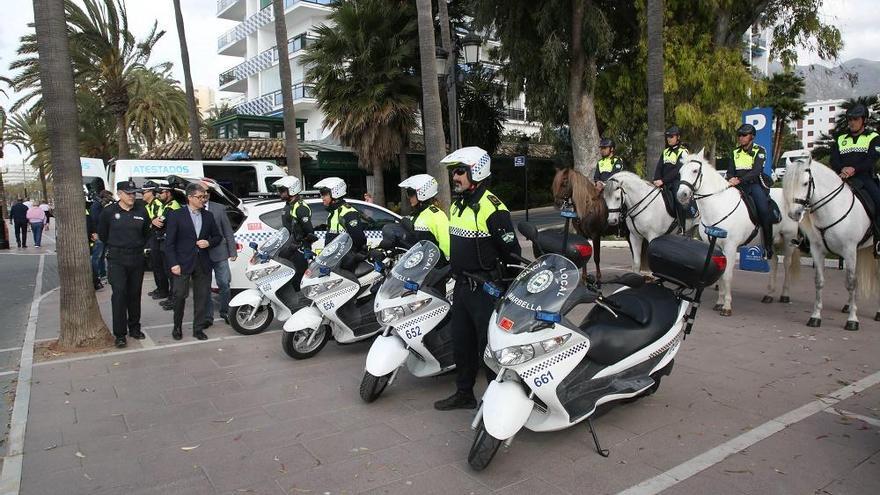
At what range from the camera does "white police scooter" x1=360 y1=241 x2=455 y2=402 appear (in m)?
4.98

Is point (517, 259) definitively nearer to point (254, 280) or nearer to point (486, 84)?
point (254, 280)

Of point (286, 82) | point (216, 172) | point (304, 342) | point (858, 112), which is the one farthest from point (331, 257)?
point (216, 172)

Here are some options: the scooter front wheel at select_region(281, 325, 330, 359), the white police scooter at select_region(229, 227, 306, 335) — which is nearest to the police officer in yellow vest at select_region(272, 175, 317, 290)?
the white police scooter at select_region(229, 227, 306, 335)

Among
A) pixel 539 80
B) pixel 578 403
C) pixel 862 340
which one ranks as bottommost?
pixel 862 340

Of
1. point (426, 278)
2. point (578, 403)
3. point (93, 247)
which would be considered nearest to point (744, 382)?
point (578, 403)

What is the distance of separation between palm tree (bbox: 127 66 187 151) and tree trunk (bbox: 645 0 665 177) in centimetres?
3056

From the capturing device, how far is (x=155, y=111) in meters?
35.0

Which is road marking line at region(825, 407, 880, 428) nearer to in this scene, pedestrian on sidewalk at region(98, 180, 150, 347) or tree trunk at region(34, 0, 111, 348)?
pedestrian on sidewalk at region(98, 180, 150, 347)

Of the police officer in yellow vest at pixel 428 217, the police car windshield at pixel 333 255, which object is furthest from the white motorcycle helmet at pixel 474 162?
the police car windshield at pixel 333 255

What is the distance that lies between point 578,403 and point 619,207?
5.28m

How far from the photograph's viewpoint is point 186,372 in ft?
20.8

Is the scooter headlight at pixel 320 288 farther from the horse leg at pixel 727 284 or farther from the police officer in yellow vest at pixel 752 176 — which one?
the police officer in yellow vest at pixel 752 176

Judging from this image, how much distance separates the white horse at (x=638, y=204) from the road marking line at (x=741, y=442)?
3775 mm

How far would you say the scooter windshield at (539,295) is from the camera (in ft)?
12.3
